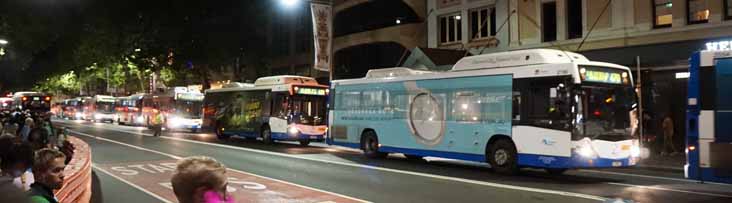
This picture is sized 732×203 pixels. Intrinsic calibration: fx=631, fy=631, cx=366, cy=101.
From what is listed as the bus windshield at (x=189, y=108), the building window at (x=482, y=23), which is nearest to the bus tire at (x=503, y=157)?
the building window at (x=482, y=23)

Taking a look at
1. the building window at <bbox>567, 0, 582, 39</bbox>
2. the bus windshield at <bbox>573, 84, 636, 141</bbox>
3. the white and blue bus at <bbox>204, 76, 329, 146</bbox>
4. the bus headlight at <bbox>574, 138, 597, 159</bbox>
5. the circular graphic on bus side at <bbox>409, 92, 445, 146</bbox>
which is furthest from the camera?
the white and blue bus at <bbox>204, 76, 329, 146</bbox>

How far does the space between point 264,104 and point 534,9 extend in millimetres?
12311

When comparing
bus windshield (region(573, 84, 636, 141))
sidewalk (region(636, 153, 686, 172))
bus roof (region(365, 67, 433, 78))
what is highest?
bus roof (region(365, 67, 433, 78))

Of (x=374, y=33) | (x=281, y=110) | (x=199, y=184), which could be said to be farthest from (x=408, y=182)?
(x=374, y=33)

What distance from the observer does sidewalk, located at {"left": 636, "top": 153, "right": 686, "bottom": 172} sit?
56.2 feet

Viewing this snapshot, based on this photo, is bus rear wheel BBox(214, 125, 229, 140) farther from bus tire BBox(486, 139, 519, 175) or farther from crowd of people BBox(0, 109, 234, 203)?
crowd of people BBox(0, 109, 234, 203)

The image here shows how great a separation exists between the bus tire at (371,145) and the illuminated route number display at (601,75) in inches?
316

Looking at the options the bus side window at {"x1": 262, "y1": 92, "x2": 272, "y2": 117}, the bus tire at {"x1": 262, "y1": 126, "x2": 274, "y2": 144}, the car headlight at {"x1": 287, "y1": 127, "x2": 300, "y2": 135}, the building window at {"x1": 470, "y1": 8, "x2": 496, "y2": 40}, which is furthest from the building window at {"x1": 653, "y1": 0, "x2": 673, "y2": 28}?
the bus tire at {"x1": 262, "y1": 126, "x2": 274, "y2": 144}

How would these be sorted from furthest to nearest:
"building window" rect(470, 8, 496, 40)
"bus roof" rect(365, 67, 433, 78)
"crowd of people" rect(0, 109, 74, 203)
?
1. "building window" rect(470, 8, 496, 40)
2. "bus roof" rect(365, 67, 433, 78)
3. "crowd of people" rect(0, 109, 74, 203)

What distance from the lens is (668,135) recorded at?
20469 millimetres

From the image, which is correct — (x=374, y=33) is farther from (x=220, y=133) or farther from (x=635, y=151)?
(x=635, y=151)

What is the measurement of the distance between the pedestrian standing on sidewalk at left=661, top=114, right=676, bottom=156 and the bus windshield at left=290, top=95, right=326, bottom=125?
12926 mm

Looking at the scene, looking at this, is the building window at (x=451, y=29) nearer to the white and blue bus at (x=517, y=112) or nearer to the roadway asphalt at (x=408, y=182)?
the white and blue bus at (x=517, y=112)

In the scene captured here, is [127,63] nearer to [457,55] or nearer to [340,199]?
[457,55]
